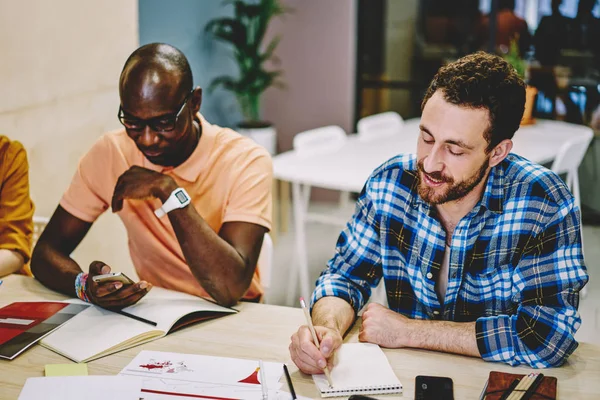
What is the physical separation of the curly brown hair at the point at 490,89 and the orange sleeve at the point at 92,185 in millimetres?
1022

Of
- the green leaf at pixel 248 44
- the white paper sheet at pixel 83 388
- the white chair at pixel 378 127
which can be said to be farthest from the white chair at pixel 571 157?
the white paper sheet at pixel 83 388

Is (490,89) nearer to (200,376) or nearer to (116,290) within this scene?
(200,376)

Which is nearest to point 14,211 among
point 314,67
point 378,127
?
point 378,127

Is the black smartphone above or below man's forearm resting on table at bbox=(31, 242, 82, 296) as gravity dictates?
below

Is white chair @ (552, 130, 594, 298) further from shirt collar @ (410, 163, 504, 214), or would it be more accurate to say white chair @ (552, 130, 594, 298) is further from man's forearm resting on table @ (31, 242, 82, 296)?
man's forearm resting on table @ (31, 242, 82, 296)

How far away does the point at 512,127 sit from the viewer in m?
1.66

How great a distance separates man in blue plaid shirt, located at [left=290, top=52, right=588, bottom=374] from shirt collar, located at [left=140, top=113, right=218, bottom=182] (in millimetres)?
523

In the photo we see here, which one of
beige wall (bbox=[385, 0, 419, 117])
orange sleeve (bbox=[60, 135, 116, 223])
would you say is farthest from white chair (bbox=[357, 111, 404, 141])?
orange sleeve (bbox=[60, 135, 116, 223])

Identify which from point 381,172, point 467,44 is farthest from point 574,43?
point 381,172

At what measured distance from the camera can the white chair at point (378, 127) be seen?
14.8ft

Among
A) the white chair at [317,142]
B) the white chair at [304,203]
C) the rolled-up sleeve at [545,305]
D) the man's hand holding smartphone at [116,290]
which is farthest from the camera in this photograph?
the white chair at [317,142]

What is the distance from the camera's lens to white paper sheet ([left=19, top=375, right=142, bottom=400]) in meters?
1.39

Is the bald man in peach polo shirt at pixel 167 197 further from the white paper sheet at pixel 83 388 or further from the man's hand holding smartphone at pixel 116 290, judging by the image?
the white paper sheet at pixel 83 388

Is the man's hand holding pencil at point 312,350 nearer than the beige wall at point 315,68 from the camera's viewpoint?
→ Yes
